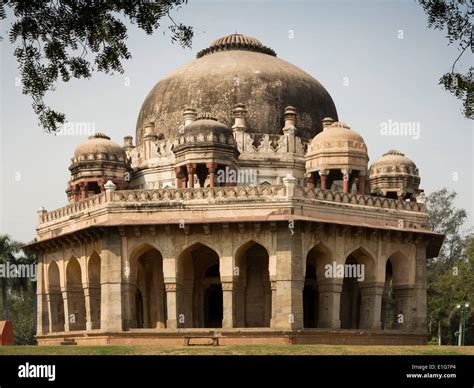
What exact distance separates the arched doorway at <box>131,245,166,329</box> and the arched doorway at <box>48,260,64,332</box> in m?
3.88

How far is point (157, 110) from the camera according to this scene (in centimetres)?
3466

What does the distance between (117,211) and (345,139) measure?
324 inches

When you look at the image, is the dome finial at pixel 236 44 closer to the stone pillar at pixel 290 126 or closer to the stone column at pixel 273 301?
the stone pillar at pixel 290 126

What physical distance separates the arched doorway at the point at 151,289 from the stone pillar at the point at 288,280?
15.5 feet

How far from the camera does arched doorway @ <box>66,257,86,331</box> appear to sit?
101ft

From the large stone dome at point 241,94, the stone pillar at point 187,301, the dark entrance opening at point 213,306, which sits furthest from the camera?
the large stone dome at point 241,94

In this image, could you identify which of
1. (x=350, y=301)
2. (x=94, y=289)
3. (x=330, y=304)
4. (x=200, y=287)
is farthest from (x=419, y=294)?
(x=94, y=289)

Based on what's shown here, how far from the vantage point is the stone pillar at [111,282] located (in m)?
27.2

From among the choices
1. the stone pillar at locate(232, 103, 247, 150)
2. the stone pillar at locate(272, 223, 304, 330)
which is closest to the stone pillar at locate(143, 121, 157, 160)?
the stone pillar at locate(232, 103, 247, 150)

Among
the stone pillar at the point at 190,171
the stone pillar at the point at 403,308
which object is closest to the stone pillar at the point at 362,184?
the stone pillar at the point at 403,308

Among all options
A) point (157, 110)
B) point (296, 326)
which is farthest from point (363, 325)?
point (157, 110)

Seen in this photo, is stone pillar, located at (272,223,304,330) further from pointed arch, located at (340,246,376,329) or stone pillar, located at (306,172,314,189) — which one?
stone pillar, located at (306,172,314,189)

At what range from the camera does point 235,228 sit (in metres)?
27.0
